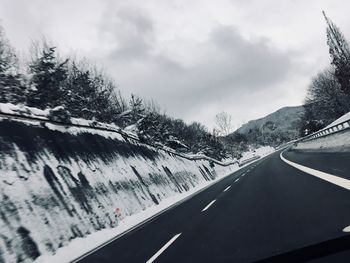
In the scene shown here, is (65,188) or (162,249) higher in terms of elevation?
(65,188)

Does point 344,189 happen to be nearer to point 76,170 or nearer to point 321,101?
point 76,170

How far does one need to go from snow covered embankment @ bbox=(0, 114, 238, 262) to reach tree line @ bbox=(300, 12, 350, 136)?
48060 mm

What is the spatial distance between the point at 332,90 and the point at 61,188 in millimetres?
77791

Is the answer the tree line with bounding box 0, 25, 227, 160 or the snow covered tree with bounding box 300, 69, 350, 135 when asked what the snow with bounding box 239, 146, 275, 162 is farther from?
the tree line with bounding box 0, 25, 227, 160

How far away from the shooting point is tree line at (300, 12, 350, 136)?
55.2m

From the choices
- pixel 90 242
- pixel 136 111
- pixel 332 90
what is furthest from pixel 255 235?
pixel 332 90

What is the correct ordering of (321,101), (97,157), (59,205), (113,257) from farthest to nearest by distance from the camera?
(321,101) → (97,157) → (59,205) → (113,257)

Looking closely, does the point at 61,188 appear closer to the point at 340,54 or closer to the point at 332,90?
the point at 340,54

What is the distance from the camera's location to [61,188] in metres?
10.5

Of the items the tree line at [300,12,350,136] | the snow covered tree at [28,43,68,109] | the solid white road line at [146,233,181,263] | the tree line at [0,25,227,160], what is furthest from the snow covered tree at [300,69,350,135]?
the solid white road line at [146,233,181,263]

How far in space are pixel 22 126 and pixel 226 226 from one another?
26.1 ft

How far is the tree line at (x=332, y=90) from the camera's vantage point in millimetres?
55188

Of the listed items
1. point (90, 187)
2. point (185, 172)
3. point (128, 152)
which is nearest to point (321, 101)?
point (185, 172)

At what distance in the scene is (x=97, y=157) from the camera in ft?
49.6
